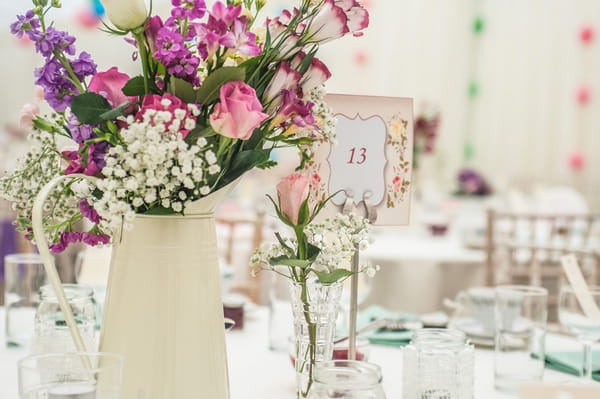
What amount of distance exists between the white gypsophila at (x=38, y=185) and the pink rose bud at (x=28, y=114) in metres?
0.02

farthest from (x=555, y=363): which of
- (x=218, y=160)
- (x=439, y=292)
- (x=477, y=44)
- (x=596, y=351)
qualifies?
(x=477, y=44)

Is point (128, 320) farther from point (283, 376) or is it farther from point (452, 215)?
point (452, 215)

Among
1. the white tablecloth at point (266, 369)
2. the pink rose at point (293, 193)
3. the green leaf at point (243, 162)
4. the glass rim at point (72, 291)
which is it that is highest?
the green leaf at point (243, 162)

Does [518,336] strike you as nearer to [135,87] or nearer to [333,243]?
[333,243]

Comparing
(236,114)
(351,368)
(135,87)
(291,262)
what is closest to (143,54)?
(135,87)

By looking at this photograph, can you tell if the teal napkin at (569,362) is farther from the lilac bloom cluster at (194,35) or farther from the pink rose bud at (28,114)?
the pink rose bud at (28,114)

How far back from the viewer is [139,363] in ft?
3.17

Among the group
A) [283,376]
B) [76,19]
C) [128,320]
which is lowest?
[283,376]

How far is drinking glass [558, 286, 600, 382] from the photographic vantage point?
1388 mm

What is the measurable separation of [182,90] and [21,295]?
0.77 metres

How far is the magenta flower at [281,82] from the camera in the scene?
97cm

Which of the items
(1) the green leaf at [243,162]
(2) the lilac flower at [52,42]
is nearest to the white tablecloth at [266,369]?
(1) the green leaf at [243,162]

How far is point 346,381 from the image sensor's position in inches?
34.7

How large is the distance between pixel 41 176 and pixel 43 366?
292 mm
